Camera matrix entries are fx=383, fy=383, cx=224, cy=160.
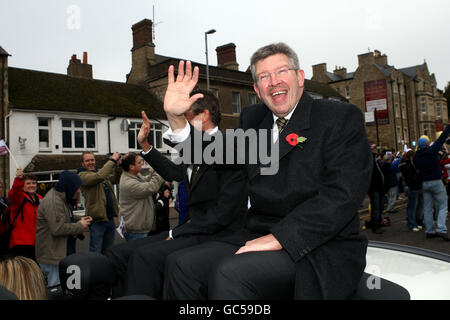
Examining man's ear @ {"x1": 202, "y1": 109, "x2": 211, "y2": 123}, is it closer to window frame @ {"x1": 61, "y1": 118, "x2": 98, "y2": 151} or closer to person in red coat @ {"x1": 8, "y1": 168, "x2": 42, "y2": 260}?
person in red coat @ {"x1": 8, "y1": 168, "x2": 42, "y2": 260}

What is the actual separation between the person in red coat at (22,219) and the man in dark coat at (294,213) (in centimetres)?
384

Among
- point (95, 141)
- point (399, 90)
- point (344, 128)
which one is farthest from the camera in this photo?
point (399, 90)

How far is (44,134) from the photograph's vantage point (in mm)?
20516

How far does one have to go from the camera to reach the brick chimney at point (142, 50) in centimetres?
2844

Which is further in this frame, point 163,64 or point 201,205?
point 163,64

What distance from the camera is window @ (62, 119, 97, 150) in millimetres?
21234

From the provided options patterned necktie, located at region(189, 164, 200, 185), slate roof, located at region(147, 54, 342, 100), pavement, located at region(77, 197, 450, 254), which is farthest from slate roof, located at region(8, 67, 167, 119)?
patterned necktie, located at region(189, 164, 200, 185)

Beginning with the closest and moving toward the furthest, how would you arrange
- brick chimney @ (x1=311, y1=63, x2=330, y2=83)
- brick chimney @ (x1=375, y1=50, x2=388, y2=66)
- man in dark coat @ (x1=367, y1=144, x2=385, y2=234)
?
1. man in dark coat @ (x1=367, y1=144, x2=385, y2=234)
2. brick chimney @ (x1=375, y1=50, x2=388, y2=66)
3. brick chimney @ (x1=311, y1=63, x2=330, y2=83)

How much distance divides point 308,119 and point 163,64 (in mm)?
26392

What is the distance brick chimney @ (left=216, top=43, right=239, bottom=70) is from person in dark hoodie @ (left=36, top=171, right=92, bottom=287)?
28.1 m

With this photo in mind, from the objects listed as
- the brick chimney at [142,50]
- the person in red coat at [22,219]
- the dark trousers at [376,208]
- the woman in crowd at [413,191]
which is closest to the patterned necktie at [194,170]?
the person in red coat at [22,219]
